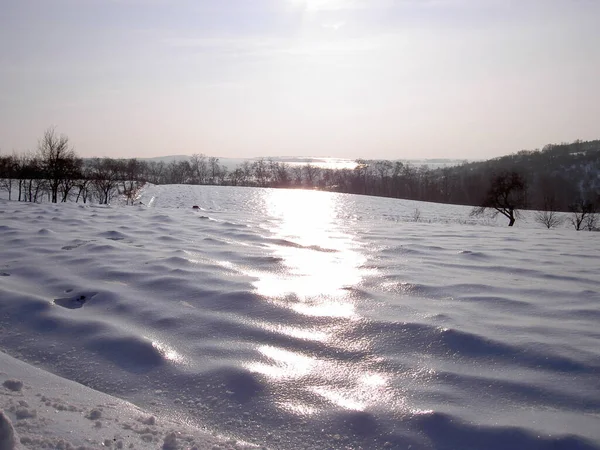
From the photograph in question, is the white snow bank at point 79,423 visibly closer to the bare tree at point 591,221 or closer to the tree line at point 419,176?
the bare tree at point 591,221

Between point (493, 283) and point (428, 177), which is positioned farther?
point (428, 177)

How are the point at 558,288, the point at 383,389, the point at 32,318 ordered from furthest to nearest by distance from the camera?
the point at 558,288
the point at 32,318
the point at 383,389

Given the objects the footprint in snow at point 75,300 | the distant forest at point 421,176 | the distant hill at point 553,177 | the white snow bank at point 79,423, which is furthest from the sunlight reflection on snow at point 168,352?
the distant hill at point 553,177

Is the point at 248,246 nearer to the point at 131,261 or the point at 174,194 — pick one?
the point at 131,261

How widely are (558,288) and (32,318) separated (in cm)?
461

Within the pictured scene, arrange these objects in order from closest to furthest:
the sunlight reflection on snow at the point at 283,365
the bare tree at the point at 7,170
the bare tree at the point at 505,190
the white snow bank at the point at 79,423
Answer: the white snow bank at the point at 79,423 < the sunlight reflection on snow at the point at 283,365 < the bare tree at the point at 505,190 < the bare tree at the point at 7,170

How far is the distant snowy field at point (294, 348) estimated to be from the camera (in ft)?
6.50

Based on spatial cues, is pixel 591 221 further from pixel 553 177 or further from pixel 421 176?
pixel 421 176

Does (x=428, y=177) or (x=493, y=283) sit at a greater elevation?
(x=428, y=177)

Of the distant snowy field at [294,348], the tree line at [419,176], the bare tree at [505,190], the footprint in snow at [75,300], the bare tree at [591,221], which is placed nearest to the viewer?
the distant snowy field at [294,348]

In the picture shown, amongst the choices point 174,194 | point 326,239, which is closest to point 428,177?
point 174,194

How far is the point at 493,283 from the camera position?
13.9ft

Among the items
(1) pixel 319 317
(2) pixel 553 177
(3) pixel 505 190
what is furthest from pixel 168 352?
(2) pixel 553 177

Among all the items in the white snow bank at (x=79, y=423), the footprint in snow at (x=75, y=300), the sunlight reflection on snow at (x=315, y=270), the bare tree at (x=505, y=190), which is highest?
the bare tree at (x=505, y=190)
